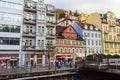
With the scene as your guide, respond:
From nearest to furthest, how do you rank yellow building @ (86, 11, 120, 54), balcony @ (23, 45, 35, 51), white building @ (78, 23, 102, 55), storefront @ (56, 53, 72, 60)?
balcony @ (23, 45, 35, 51) → storefront @ (56, 53, 72, 60) → white building @ (78, 23, 102, 55) → yellow building @ (86, 11, 120, 54)

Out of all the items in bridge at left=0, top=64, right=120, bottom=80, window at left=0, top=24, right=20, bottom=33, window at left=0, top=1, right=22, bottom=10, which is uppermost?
window at left=0, top=1, right=22, bottom=10

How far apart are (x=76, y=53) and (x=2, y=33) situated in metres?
23.7

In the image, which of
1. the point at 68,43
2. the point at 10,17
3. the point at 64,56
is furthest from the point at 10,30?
the point at 68,43

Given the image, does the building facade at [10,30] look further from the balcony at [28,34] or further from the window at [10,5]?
the balcony at [28,34]

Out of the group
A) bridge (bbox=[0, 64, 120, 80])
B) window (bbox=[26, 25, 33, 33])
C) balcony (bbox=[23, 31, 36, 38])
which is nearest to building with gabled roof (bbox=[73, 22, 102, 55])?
balcony (bbox=[23, 31, 36, 38])

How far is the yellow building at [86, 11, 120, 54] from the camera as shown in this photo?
74.0m

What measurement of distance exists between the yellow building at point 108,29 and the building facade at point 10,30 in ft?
108

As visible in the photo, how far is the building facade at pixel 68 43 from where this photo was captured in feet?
191

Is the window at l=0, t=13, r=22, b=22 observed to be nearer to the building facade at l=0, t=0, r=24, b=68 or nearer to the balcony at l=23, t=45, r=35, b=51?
the building facade at l=0, t=0, r=24, b=68

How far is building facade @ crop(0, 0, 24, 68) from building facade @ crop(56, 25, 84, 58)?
12.8 metres

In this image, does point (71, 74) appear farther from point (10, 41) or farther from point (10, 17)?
point (10, 17)

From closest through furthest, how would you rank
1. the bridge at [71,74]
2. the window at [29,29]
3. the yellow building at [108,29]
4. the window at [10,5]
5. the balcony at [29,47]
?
the bridge at [71,74], the window at [10,5], the balcony at [29,47], the window at [29,29], the yellow building at [108,29]

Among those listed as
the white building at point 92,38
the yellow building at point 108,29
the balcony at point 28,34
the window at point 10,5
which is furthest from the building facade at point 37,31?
the yellow building at point 108,29

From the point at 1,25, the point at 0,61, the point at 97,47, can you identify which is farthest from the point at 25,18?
the point at 97,47
